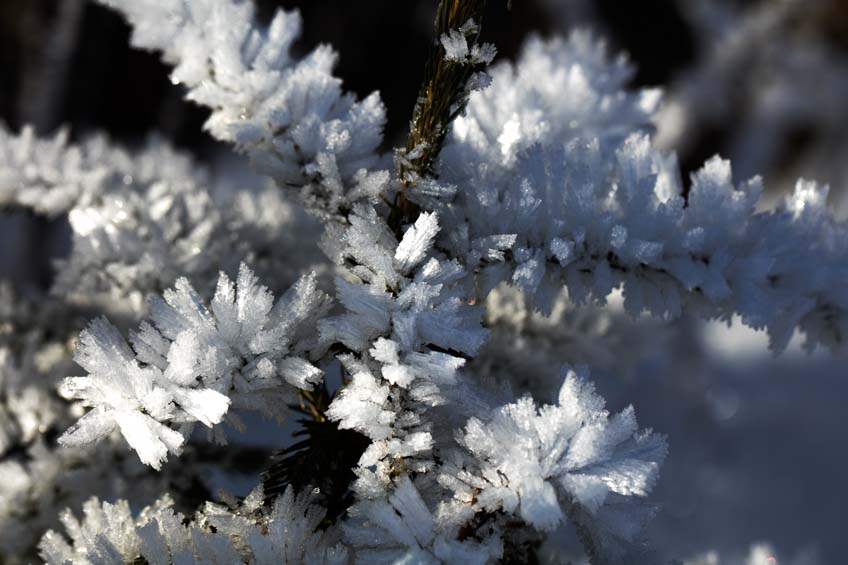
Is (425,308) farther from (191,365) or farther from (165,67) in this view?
(165,67)

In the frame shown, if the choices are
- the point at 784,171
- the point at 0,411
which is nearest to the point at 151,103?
the point at 784,171

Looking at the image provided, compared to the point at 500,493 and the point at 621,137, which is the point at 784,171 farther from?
the point at 500,493

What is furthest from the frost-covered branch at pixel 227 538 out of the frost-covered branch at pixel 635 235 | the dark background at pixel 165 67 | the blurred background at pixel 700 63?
the blurred background at pixel 700 63

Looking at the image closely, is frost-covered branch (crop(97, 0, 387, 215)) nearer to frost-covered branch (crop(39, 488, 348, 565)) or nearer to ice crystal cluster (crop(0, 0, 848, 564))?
ice crystal cluster (crop(0, 0, 848, 564))

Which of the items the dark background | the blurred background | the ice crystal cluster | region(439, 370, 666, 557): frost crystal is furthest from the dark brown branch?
the blurred background

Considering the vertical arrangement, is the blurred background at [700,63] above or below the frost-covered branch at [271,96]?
above

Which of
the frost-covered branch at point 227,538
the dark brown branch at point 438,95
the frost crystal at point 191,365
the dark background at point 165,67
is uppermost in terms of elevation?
the dark background at point 165,67

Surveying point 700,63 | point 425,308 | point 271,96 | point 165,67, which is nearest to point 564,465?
point 425,308

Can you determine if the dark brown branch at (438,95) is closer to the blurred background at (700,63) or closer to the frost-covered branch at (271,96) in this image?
the frost-covered branch at (271,96)

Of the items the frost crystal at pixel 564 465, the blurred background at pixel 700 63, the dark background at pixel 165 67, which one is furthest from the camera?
the blurred background at pixel 700 63
